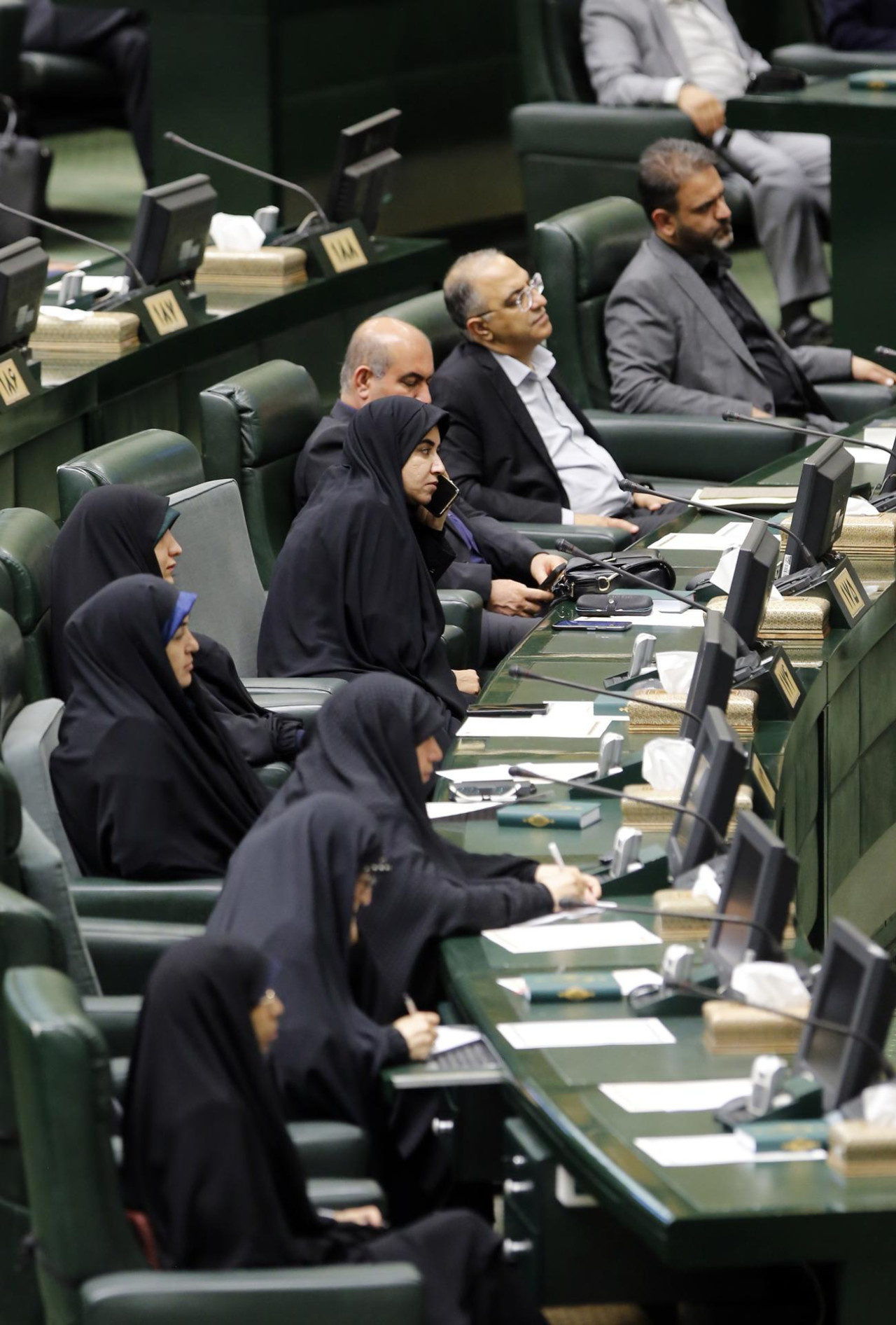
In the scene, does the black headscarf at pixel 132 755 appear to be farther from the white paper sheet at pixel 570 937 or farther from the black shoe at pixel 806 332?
the black shoe at pixel 806 332

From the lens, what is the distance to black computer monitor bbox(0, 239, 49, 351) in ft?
16.6

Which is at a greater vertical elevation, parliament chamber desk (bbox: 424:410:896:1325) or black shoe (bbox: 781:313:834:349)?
parliament chamber desk (bbox: 424:410:896:1325)

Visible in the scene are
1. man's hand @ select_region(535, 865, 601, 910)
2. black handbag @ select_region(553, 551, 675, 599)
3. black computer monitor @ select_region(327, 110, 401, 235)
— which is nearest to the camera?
man's hand @ select_region(535, 865, 601, 910)

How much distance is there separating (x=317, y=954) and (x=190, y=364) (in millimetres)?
3391

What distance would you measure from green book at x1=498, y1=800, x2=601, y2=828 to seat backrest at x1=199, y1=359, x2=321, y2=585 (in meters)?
1.55

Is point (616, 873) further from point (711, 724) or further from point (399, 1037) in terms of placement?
point (399, 1037)

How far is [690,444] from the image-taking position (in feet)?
18.8

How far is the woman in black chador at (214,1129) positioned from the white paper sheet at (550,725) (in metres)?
1.30

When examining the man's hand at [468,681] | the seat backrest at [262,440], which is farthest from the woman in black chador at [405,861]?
the seat backrest at [262,440]

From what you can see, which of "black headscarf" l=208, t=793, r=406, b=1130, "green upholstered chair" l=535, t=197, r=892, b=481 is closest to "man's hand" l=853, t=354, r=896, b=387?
"green upholstered chair" l=535, t=197, r=892, b=481

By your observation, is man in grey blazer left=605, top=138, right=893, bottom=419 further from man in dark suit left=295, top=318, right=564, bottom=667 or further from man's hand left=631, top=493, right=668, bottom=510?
man in dark suit left=295, top=318, right=564, bottom=667

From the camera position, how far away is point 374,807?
298 cm

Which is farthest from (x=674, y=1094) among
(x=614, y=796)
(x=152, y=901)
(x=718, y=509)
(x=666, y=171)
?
(x=666, y=171)

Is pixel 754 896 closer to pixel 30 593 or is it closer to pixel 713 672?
pixel 713 672
